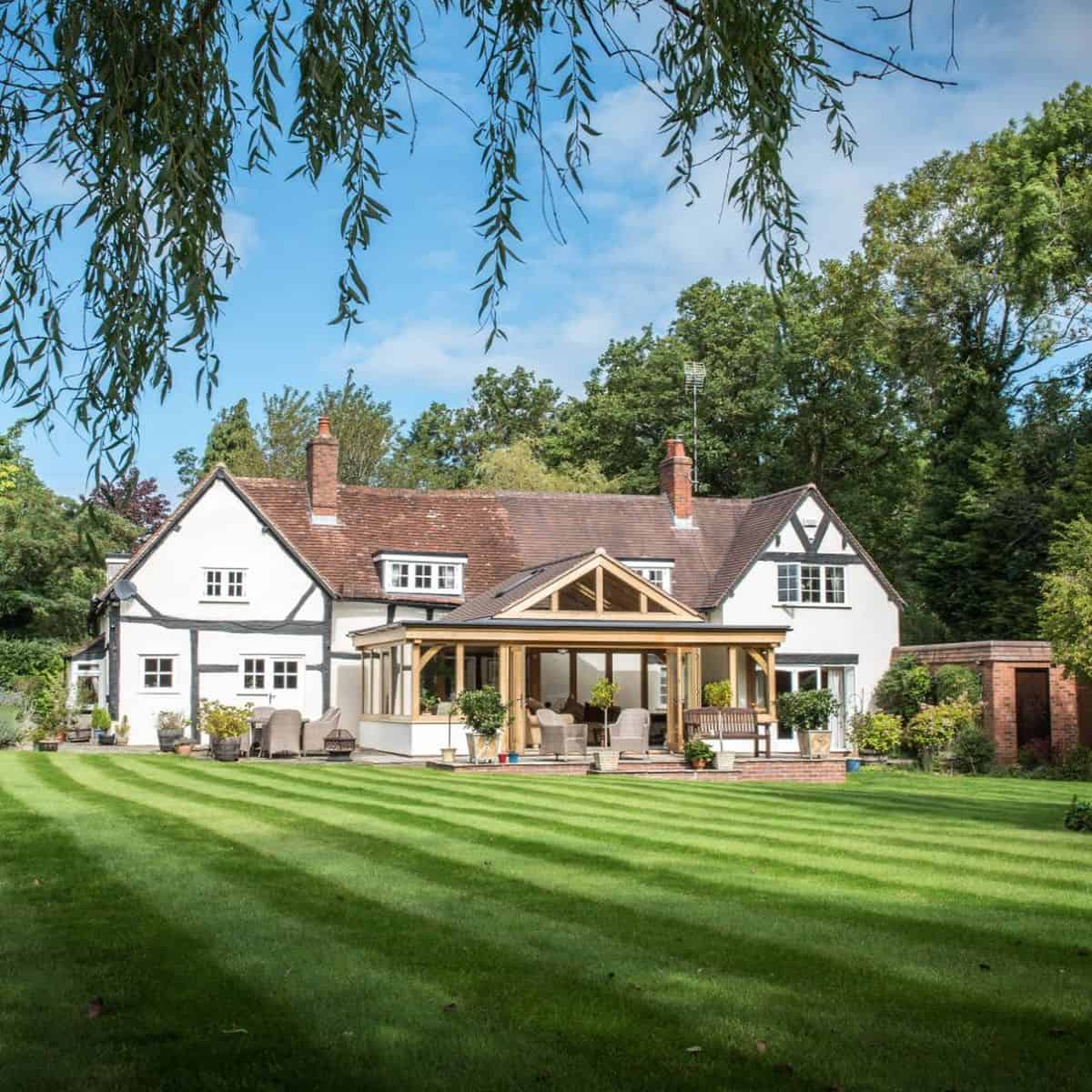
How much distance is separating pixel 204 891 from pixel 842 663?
2655cm

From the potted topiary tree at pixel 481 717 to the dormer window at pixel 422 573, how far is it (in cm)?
830

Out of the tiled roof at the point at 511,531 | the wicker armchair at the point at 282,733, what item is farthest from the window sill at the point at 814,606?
the wicker armchair at the point at 282,733

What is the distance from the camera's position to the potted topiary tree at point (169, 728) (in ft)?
90.4

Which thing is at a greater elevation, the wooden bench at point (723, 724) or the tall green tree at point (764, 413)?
the tall green tree at point (764, 413)

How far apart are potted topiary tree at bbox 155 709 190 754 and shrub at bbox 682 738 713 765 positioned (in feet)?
34.9

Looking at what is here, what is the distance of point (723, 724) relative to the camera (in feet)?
86.9

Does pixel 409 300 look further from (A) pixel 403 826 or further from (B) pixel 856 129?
(A) pixel 403 826

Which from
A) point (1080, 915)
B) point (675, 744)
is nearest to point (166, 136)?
point (1080, 915)

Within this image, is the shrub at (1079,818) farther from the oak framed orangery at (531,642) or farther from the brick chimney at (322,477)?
the brick chimney at (322,477)

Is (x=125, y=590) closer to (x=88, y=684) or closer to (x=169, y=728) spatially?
(x=169, y=728)

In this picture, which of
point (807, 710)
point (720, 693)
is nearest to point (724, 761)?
point (807, 710)

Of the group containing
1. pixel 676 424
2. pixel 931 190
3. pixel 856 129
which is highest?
pixel 931 190

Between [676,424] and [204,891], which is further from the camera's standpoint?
[676,424]

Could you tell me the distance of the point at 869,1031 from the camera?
5.45m
